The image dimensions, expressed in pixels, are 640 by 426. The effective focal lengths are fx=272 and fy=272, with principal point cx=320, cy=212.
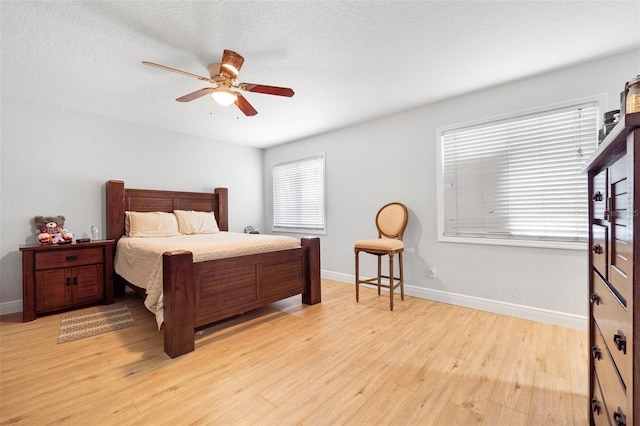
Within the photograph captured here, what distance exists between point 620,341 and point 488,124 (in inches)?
107

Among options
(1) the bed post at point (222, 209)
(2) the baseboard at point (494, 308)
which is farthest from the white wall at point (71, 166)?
(2) the baseboard at point (494, 308)

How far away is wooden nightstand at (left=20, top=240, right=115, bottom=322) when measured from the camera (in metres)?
2.83

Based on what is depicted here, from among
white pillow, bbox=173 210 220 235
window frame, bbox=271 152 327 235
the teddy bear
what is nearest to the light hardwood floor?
the teddy bear

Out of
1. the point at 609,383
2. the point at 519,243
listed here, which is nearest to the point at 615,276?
the point at 609,383

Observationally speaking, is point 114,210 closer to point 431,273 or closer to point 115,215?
point 115,215

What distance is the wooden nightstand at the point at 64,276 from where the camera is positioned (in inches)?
111

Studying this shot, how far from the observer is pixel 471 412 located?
1498mm

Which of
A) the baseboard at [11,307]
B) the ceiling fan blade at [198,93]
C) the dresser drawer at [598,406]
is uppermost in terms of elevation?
the ceiling fan blade at [198,93]

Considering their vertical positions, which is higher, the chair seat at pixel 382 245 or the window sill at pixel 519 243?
the window sill at pixel 519 243

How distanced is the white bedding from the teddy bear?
54cm

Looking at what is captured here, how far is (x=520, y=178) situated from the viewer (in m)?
2.76

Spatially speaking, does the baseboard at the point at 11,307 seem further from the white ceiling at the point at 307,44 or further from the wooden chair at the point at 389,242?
the wooden chair at the point at 389,242

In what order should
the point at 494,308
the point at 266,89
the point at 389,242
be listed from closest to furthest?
the point at 266,89, the point at 494,308, the point at 389,242

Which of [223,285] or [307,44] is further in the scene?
[223,285]
